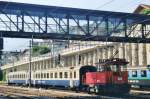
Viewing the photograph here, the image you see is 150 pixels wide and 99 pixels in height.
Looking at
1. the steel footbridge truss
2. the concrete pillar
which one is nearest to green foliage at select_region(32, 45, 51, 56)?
the concrete pillar

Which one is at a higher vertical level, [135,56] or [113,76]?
[135,56]

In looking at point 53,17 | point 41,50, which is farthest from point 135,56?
point 41,50

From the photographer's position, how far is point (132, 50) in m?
61.2

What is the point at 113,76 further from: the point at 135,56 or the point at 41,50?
the point at 41,50

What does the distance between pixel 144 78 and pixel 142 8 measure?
43201 millimetres

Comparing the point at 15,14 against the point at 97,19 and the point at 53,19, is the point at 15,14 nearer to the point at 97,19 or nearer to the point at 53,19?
the point at 53,19

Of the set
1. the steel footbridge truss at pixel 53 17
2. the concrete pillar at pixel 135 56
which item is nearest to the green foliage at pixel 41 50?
the concrete pillar at pixel 135 56

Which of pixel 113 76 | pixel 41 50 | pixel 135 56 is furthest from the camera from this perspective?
pixel 41 50

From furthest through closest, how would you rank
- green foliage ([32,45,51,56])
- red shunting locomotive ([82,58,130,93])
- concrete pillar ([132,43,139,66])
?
green foliage ([32,45,51,56]), concrete pillar ([132,43,139,66]), red shunting locomotive ([82,58,130,93])

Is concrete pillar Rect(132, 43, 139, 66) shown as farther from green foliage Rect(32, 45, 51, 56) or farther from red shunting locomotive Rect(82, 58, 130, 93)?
green foliage Rect(32, 45, 51, 56)

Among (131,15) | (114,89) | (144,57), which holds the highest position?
(131,15)

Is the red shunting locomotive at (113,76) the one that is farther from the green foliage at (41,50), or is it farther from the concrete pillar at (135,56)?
the green foliage at (41,50)

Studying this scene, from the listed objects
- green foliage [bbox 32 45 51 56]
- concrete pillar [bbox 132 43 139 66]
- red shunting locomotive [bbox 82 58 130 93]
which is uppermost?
green foliage [bbox 32 45 51 56]

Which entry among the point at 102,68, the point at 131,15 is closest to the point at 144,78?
the point at 131,15
